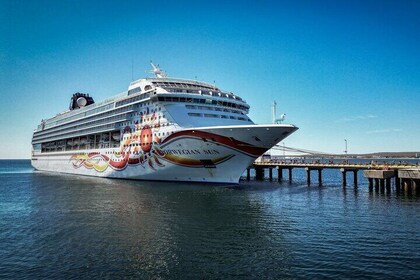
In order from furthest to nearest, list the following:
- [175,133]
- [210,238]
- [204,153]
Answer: [175,133]
[204,153]
[210,238]

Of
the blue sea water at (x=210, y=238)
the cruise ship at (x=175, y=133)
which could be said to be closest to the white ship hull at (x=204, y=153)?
the cruise ship at (x=175, y=133)

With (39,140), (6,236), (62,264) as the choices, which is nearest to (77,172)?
(39,140)

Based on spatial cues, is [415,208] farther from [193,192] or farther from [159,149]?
[159,149]

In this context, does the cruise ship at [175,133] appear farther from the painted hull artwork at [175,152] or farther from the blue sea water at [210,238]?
the blue sea water at [210,238]

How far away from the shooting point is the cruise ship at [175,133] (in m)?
37.8

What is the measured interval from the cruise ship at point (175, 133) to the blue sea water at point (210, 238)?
24.1ft

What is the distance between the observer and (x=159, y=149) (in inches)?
1661

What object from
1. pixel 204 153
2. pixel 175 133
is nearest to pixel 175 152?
pixel 175 133

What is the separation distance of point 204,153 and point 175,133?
4.52m

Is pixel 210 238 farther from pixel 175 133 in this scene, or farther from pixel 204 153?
pixel 175 133

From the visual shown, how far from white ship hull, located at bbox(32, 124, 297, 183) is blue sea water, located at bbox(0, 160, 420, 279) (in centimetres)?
704

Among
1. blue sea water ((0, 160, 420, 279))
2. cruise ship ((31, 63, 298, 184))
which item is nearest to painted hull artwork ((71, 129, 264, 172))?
cruise ship ((31, 63, 298, 184))

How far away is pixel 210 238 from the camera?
19.4 metres

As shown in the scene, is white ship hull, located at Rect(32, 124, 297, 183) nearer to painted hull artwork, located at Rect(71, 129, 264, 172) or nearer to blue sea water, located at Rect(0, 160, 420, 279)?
painted hull artwork, located at Rect(71, 129, 264, 172)
